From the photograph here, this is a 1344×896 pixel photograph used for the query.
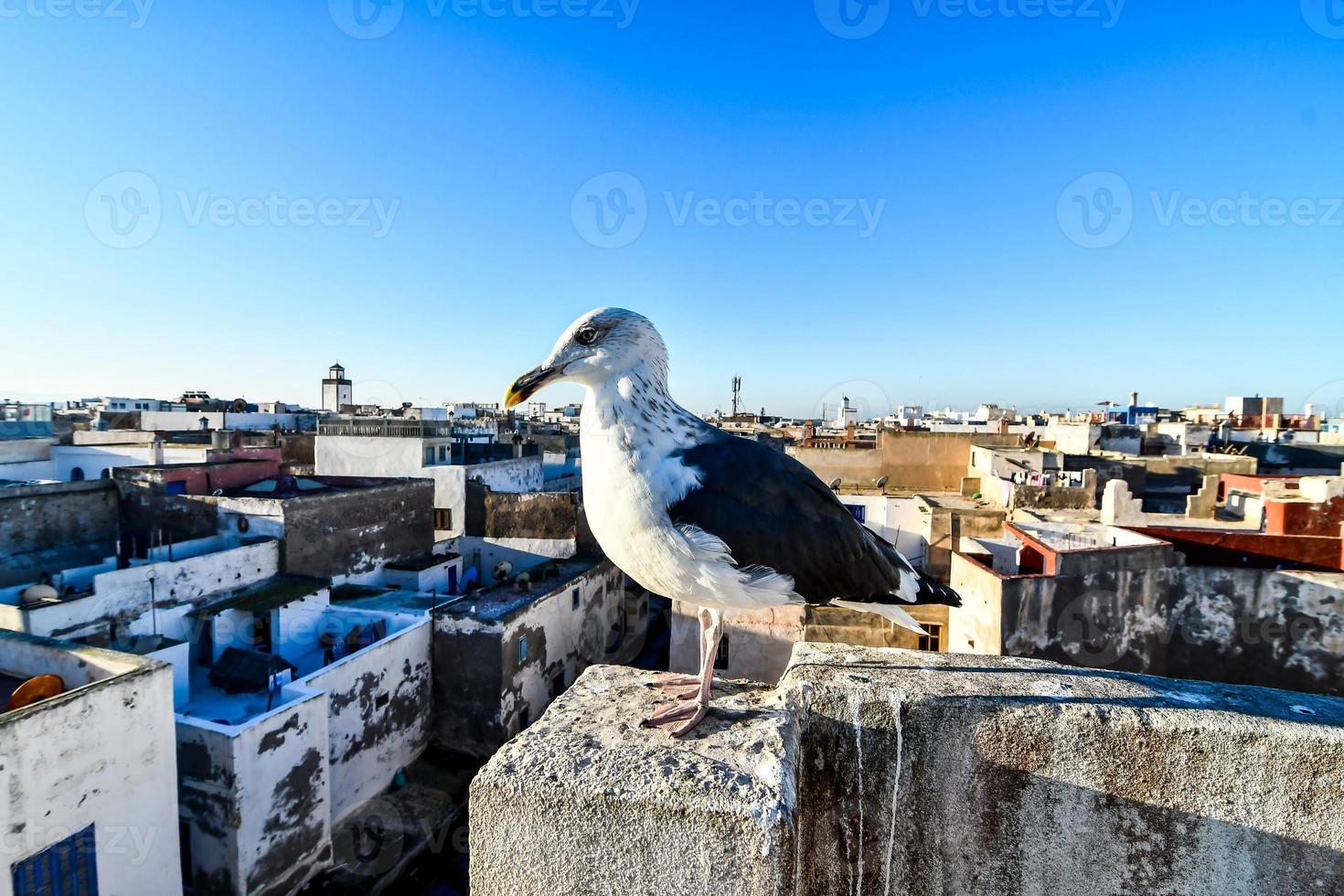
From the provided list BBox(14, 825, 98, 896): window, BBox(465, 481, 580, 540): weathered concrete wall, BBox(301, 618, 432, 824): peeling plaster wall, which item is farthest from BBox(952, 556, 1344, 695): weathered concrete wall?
BBox(465, 481, 580, 540): weathered concrete wall

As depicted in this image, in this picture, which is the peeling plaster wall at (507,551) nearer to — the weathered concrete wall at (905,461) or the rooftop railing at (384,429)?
the rooftop railing at (384,429)

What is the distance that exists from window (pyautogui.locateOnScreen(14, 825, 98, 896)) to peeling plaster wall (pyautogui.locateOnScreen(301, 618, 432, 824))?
13.1ft

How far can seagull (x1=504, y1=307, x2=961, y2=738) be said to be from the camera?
261 centimetres

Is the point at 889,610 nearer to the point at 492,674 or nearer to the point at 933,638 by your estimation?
the point at 933,638

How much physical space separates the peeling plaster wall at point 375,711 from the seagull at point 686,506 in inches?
489

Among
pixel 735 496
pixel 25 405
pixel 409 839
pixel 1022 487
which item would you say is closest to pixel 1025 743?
pixel 735 496

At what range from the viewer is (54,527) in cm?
1780

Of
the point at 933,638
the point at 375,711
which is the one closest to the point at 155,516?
the point at 375,711

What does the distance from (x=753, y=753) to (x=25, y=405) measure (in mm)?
41449

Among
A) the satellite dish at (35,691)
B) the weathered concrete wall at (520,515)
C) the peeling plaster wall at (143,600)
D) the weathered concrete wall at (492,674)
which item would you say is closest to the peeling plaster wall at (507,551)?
the weathered concrete wall at (520,515)

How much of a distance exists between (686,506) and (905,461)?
28436mm

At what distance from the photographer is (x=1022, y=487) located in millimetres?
19500

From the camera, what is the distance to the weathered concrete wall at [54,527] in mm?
16781

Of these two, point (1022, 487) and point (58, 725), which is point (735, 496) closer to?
point (58, 725)
